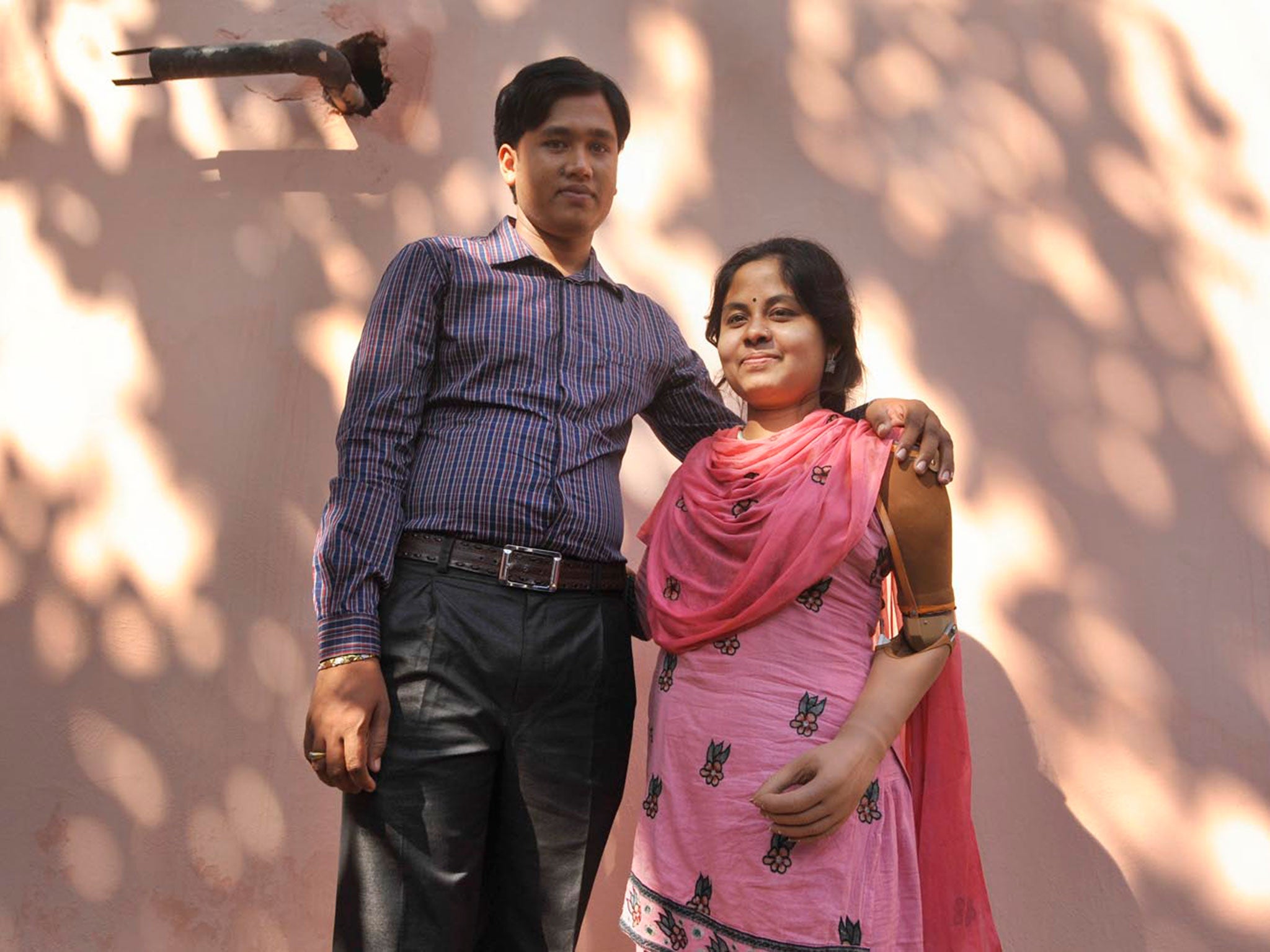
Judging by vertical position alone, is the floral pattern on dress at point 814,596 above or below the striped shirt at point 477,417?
below

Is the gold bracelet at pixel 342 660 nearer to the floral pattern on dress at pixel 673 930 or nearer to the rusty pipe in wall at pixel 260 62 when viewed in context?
the floral pattern on dress at pixel 673 930

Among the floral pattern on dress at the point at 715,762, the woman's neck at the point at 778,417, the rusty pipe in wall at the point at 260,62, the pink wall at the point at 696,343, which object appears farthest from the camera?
the rusty pipe in wall at the point at 260,62

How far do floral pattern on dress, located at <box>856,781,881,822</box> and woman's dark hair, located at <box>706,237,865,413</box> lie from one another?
64 cm

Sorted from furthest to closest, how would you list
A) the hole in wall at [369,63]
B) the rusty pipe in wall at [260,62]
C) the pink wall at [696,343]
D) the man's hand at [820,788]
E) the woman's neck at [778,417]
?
the hole in wall at [369,63], the rusty pipe in wall at [260,62], the pink wall at [696,343], the woman's neck at [778,417], the man's hand at [820,788]

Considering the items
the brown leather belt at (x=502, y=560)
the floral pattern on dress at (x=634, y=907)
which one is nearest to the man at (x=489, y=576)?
the brown leather belt at (x=502, y=560)

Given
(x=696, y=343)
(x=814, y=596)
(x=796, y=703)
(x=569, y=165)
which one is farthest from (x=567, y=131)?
(x=796, y=703)

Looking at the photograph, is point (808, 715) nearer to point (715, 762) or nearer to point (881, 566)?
point (715, 762)

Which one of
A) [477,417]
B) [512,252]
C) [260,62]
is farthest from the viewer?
[260,62]

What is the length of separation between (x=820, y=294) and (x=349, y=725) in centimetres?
96

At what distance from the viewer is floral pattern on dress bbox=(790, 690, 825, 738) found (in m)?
1.45

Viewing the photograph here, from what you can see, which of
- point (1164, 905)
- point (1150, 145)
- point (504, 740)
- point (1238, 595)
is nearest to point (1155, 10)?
point (1150, 145)

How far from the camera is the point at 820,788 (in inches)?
53.6

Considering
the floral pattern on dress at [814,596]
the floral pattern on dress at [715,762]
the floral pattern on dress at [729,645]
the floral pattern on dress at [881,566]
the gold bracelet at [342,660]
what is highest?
the floral pattern on dress at [881,566]

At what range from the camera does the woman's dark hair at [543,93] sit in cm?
180
